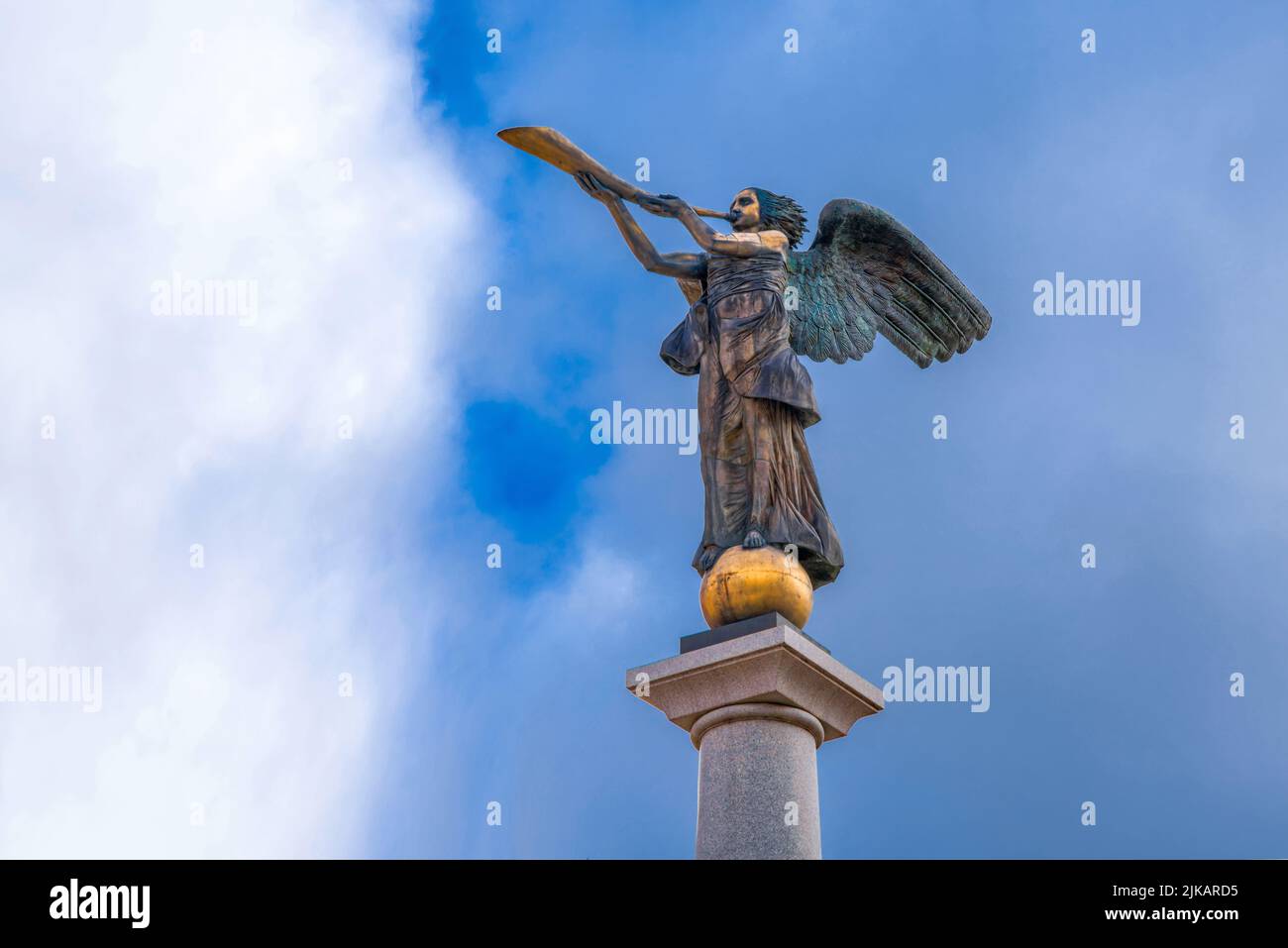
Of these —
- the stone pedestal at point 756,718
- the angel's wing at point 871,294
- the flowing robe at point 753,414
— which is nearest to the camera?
the stone pedestal at point 756,718

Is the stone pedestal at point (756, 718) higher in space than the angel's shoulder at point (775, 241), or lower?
lower

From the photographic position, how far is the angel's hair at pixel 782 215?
58.5ft

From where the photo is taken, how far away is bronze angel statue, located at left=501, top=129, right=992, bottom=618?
16.5m

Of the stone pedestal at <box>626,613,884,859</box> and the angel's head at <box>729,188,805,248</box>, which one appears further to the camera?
the angel's head at <box>729,188,805,248</box>

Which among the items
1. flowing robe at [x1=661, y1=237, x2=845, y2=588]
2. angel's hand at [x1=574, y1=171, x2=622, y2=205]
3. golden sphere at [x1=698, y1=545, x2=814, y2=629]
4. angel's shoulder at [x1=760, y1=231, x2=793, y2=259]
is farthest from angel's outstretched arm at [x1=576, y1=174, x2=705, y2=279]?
golden sphere at [x1=698, y1=545, x2=814, y2=629]

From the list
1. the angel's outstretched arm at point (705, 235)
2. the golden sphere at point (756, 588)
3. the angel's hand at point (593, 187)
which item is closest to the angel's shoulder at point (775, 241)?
the angel's outstretched arm at point (705, 235)

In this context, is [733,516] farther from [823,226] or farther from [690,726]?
[823,226]

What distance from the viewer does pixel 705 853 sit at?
1468 centimetres

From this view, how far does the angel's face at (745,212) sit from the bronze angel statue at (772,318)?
0.01m

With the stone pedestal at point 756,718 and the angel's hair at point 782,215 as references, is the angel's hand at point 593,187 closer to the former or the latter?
the angel's hair at point 782,215

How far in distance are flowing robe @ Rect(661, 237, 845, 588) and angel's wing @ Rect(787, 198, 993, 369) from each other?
1158 mm

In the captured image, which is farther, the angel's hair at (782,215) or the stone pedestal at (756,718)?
the angel's hair at (782,215)

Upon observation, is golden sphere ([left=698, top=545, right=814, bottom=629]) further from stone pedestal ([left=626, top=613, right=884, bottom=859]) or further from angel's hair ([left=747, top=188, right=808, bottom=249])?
angel's hair ([left=747, top=188, right=808, bottom=249])
